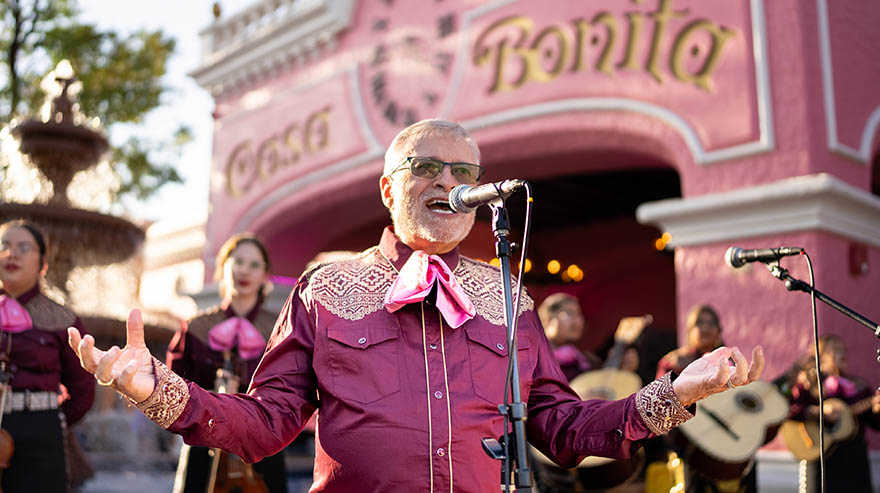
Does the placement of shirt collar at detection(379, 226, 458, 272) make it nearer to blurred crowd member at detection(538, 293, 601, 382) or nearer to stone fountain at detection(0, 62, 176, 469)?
blurred crowd member at detection(538, 293, 601, 382)

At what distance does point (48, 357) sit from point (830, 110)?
5888mm

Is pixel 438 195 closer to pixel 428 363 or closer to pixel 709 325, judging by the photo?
pixel 428 363

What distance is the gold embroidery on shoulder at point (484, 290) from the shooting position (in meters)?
2.40

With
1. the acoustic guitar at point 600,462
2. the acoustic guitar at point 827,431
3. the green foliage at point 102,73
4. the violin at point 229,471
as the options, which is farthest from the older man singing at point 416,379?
the green foliage at point 102,73

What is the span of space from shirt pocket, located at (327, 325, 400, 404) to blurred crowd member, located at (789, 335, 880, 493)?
169 inches

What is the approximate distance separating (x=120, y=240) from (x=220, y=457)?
199 inches

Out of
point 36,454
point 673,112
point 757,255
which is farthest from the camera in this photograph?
point 673,112

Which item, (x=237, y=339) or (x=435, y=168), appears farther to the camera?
(x=237, y=339)

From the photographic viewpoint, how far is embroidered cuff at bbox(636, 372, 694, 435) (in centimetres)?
204

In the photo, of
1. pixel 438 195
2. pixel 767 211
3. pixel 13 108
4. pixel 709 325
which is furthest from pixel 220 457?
pixel 13 108

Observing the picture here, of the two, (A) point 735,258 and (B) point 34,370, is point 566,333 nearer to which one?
(A) point 735,258

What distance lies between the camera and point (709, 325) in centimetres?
566

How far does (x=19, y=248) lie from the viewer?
417cm

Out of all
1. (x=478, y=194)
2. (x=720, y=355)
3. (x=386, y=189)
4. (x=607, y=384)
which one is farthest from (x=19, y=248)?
(x=607, y=384)
